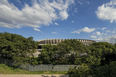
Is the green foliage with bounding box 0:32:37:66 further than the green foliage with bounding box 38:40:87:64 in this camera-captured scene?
No

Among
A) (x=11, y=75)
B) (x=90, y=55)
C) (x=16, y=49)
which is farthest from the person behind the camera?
(x=90, y=55)

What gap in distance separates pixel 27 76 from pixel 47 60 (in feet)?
14.3

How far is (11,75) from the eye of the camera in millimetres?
11773

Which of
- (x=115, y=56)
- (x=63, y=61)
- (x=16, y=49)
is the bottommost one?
(x=63, y=61)

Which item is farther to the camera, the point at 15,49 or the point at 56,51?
the point at 56,51

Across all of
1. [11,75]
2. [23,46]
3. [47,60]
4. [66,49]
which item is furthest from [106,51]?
[11,75]

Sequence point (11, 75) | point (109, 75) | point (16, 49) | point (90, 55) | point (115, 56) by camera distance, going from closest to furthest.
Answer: point (109, 75) → point (11, 75) → point (16, 49) → point (90, 55) → point (115, 56)

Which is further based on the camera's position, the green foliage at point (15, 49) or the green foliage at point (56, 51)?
the green foliage at point (56, 51)

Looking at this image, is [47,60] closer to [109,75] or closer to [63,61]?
[63,61]

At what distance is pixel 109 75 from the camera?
567 centimetres

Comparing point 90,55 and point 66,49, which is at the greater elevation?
point 66,49

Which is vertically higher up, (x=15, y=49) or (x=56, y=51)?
(x=15, y=49)

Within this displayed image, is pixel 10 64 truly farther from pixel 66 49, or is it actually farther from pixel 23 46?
pixel 66 49

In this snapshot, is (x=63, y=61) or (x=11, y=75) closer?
(x=11, y=75)
